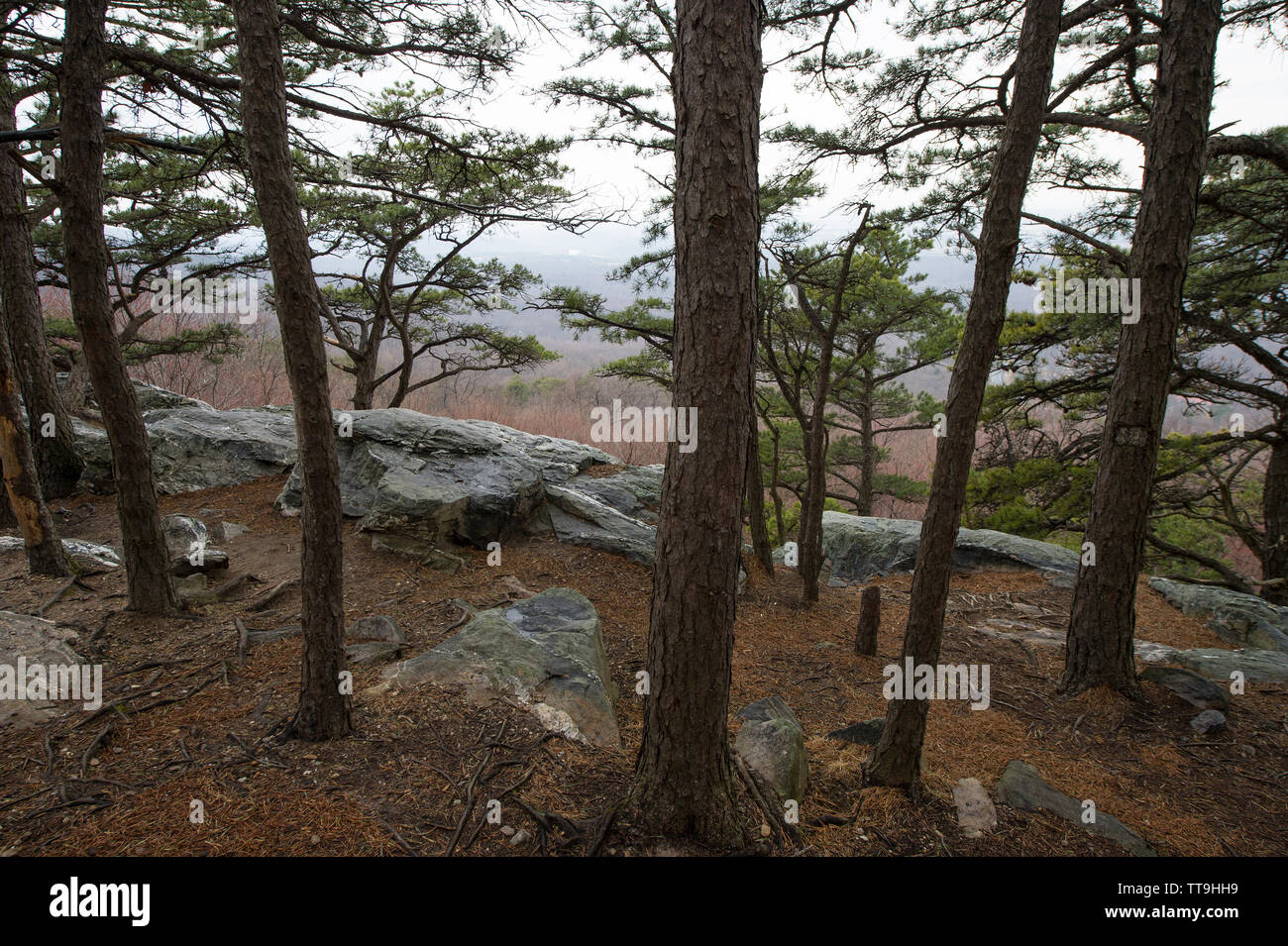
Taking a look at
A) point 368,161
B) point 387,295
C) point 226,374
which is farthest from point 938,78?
point 226,374

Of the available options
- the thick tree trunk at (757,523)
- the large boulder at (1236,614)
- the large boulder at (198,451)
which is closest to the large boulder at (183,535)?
the large boulder at (198,451)

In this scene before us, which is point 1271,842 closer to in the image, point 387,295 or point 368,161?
point 368,161

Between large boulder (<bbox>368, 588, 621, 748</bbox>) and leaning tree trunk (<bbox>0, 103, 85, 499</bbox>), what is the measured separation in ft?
19.2

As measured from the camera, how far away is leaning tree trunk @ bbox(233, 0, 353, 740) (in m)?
2.91

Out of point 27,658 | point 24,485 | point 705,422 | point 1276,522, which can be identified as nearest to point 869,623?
point 705,422

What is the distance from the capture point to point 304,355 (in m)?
2.99

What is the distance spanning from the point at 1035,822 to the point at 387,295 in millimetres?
12938

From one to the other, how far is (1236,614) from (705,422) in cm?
777

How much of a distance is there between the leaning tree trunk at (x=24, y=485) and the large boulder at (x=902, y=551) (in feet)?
31.3

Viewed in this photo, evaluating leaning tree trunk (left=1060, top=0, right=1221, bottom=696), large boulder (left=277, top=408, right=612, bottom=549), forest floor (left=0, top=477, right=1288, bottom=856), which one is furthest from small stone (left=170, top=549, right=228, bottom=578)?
leaning tree trunk (left=1060, top=0, right=1221, bottom=696)

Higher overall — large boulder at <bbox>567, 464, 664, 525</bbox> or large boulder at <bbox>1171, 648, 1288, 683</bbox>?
large boulder at <bbox>567, 464, 664, 525</bbox>

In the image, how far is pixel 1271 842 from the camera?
11.3 ft

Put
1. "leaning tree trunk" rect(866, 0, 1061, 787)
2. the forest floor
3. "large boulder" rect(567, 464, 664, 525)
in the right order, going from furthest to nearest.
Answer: "large boulder" rect(567, 464, 664, 525) → "leaning tree trunk" rect(866, 0, 1061, 787) → the forest floor

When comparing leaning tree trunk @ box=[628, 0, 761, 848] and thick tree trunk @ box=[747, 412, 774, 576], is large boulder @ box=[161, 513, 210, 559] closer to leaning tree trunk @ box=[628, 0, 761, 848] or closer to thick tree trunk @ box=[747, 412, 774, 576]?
leaning tree trunk @ box=[628, 0, 761, 848]
